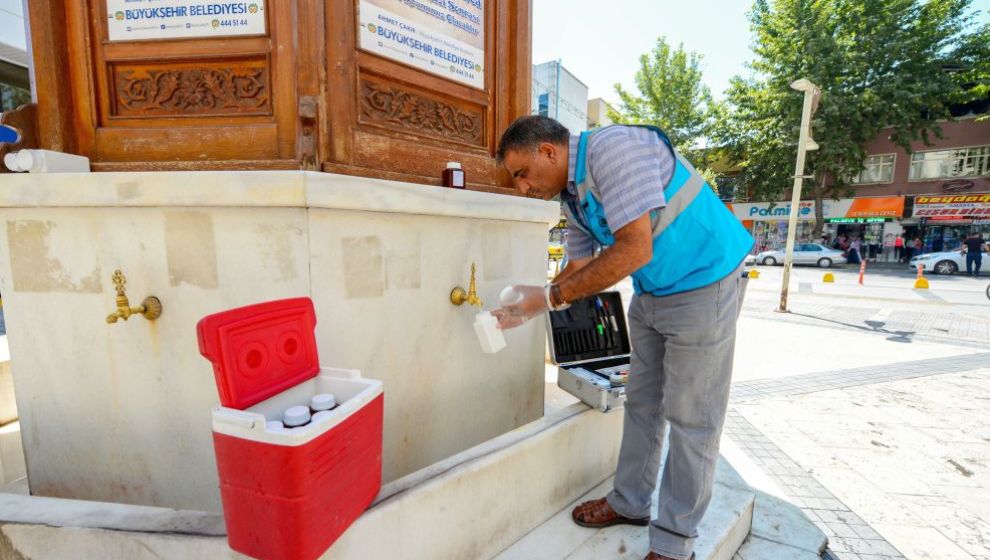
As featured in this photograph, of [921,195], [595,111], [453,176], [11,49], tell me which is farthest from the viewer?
[595,111]

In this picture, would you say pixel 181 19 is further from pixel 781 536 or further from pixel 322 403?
pixel 781 536

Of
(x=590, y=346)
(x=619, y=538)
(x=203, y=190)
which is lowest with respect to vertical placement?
(x=619, y=538)

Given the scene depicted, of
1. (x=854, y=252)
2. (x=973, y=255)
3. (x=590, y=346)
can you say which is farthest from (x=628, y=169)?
(x=854, y=252)

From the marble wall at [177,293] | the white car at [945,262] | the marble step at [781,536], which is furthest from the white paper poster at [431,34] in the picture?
the white car at [945,262]

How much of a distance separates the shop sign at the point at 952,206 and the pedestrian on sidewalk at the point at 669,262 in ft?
93.2

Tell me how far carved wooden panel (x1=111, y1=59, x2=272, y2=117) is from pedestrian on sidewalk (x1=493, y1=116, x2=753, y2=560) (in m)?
1.16

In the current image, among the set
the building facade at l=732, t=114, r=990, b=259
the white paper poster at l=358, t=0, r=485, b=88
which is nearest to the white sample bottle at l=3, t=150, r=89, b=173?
the white paper poster at l=358, t=0, r=485, b=88

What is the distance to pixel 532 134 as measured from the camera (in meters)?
1.78

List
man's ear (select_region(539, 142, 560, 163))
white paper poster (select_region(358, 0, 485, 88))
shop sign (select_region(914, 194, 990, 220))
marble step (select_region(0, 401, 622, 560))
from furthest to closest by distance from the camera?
shop sign (select_region(914, 194, 990, 220))
white paper poster (select_region(358, 0, 485, 88))
man's ear (select_region(539, 142, 560, 163))
marble step (select_region(0, 401, 622, 560))

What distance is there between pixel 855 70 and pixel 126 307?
1051 inches

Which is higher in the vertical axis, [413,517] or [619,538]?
[413,517]

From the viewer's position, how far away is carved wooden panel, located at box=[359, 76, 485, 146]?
2162 mm

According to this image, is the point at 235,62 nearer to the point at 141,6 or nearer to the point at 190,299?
the point at 141,6

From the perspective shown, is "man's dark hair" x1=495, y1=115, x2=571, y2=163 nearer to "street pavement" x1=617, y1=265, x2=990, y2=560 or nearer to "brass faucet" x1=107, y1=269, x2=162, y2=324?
"brass faucet" x1=107, y1=269, x2=162, y2=324
